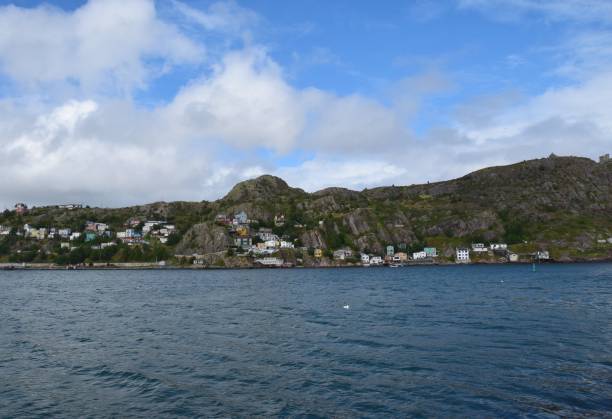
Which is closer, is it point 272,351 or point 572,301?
point 272,351

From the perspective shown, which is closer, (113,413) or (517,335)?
(113,413)

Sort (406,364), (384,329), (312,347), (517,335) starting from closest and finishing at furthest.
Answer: (406,364) < (312,347) < (517,335) < (384,329)

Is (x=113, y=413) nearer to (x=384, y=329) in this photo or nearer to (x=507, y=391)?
(x=507, y=391)

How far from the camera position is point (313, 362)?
1314 inches

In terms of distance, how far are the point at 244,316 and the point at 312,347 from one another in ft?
68.5

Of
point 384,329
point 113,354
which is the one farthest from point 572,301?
point 113,354

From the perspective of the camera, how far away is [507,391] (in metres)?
25.9

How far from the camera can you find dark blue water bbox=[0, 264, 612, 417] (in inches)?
952

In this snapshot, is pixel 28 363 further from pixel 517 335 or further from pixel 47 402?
pixel 517 335

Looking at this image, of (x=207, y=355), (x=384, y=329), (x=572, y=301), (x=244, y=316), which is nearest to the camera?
(x=207, y=355)

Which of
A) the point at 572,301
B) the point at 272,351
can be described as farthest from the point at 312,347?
the point at 572,301

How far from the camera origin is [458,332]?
43.7 meters

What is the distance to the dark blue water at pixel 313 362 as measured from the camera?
24.2 m

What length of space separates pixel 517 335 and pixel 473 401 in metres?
20.1
